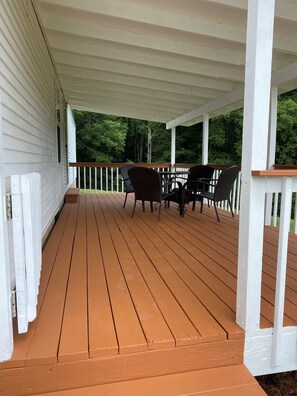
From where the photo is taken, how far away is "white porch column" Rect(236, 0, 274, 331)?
4.98 feet

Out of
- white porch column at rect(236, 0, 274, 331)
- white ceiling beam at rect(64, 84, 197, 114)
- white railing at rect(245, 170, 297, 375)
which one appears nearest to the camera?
white porch column at rect(236, 0, 274, 331)

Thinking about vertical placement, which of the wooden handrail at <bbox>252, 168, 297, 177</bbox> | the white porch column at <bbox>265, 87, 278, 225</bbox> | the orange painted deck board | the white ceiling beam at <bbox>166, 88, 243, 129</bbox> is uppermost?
the white ceiling beam at <bbox>166, 88, 243, 129</bbox>

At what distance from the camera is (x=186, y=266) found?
104 inches

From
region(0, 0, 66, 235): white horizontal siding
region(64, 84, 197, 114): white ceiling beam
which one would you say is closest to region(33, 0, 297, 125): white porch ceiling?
region(64, 84, 197, 114): white ceiling beam

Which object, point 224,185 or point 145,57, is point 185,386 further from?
point 145,57

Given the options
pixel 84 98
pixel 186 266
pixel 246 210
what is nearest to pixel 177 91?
pixel 84 98

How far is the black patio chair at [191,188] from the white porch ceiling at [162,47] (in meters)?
1.34

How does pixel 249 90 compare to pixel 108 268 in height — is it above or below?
above

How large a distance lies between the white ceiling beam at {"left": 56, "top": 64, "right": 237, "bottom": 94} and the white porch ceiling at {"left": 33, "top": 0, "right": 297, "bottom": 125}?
0.06 feet

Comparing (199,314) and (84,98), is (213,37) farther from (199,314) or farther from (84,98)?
(84,98)

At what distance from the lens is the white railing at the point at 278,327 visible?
1668 millimetres

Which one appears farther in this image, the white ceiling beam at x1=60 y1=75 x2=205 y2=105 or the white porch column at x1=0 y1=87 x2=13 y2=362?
the white ceiling beam at x1=60 y1=75 x2=205 y2=105

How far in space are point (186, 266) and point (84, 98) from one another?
630cm

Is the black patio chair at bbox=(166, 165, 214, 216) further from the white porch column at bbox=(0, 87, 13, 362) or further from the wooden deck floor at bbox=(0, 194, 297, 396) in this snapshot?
the white porch column at bbox=(0, 87, 13, 362)
